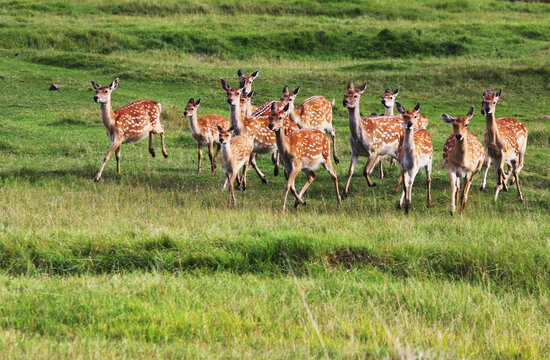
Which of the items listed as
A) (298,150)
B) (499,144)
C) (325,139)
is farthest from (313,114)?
(499,144)

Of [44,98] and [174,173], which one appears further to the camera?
[44,98]

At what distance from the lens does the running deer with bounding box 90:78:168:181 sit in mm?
12695

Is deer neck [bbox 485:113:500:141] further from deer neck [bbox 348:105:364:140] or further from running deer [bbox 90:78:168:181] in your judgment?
running deer [bbox 90:78:168:181]

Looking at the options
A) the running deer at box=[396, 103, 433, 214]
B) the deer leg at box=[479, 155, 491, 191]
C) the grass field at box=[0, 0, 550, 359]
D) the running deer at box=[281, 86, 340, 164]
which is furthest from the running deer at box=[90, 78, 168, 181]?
the deer leg at box=[479, 155, 491, 191]

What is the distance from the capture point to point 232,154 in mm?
11000

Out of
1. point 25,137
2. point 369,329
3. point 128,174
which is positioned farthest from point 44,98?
point 369,329

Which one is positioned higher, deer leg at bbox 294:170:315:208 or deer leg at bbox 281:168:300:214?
deer leg at bbox 281:168:300:214

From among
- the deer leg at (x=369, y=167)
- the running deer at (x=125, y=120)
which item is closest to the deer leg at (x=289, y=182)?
the deer leg at (x=369, y=167)

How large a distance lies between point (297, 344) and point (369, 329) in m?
0.59

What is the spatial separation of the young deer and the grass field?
37 cm

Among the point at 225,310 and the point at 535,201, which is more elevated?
the point at 225,310

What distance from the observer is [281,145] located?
424 inches

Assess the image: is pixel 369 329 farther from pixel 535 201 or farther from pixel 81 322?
pixel 535 201

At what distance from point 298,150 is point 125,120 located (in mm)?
3651
